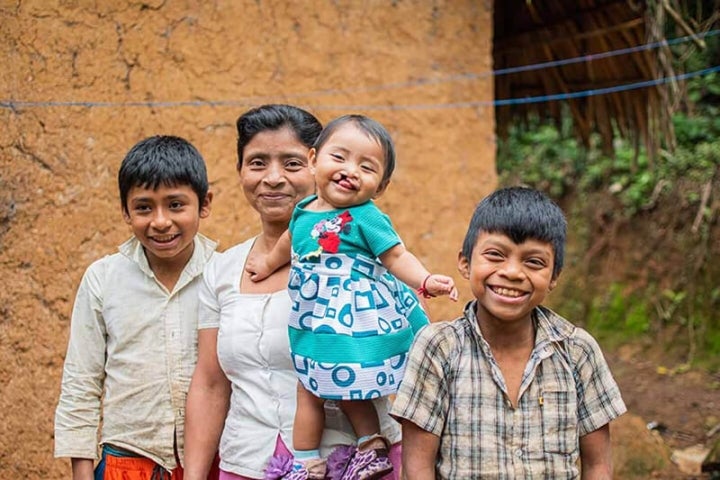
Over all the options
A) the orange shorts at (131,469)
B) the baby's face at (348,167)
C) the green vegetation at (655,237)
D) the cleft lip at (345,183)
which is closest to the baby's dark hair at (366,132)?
the baby's face at (348,167)

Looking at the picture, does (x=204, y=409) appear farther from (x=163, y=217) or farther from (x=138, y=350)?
(x=163, y=217)

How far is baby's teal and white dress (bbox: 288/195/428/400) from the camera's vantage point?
199cm

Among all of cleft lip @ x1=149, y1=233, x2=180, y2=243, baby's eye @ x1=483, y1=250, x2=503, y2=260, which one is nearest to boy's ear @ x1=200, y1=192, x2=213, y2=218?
cleft lip @ x1=149, y1=233, x2=180, y2=243

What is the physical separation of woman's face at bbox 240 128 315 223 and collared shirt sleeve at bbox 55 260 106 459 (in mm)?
524

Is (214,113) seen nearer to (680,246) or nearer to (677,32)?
(677,32)

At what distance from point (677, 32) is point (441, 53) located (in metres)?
3.30

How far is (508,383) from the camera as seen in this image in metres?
1.92

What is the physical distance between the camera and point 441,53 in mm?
4449

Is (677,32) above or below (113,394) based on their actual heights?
above

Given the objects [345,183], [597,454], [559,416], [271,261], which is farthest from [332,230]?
[597,454]

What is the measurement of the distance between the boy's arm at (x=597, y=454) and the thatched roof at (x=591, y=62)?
3.27 m

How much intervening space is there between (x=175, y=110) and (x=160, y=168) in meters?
1.39

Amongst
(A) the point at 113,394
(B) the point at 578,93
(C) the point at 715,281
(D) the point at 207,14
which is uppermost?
(B) the point at 578,93

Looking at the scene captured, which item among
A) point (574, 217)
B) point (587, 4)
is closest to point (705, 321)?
point (574, 217)
